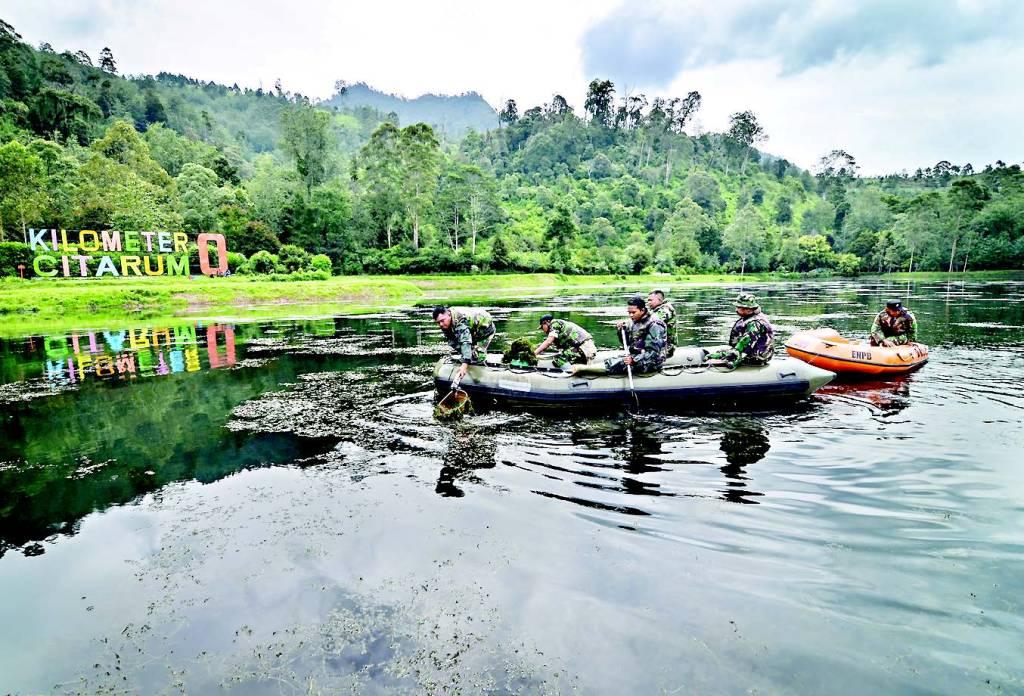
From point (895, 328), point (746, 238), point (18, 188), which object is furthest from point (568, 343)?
point (746, 238)

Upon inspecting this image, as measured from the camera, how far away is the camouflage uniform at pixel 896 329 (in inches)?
555

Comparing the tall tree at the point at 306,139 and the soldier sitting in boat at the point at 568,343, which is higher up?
the tall tree at the point at 306,139

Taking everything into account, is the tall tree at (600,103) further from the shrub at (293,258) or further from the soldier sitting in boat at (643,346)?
the soldier sitting in boat at (643,346)

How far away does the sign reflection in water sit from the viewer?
50.4 ft

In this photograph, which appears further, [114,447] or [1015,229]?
[1015,229]

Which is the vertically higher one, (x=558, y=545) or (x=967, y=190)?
(x=967, y=190)

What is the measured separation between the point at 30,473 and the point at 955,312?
37.2 metres

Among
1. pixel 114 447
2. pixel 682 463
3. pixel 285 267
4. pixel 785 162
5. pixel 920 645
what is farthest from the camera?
pixel 785 162

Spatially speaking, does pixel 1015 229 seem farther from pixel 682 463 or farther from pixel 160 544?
pixel 160 544

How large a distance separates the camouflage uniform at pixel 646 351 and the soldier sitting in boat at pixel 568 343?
1017mm

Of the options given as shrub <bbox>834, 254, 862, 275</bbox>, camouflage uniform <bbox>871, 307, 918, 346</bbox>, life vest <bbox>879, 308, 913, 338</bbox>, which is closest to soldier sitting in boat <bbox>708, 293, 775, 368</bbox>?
camouflage uniform <bbox>871, 307, 918, 346</bbox>

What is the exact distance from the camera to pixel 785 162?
481 ft

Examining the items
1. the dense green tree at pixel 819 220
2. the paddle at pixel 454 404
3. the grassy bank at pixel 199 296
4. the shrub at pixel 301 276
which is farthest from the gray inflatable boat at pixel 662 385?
the dense green tree at pixel 819 220

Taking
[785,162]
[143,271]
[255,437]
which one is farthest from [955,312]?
[785,162]
